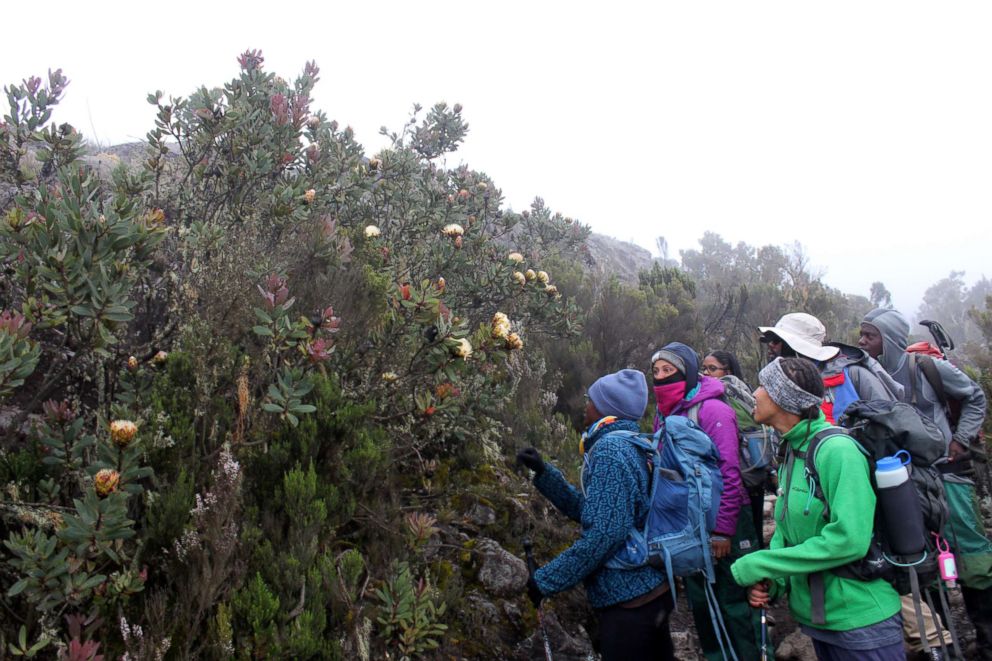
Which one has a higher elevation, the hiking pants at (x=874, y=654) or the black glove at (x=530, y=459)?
the black glove at (x=530, y=459)

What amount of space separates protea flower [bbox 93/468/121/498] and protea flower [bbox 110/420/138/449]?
0.39 ft

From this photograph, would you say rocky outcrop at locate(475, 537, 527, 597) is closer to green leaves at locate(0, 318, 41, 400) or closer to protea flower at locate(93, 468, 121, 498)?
protea flower at locate(93, 468, 121, 498)

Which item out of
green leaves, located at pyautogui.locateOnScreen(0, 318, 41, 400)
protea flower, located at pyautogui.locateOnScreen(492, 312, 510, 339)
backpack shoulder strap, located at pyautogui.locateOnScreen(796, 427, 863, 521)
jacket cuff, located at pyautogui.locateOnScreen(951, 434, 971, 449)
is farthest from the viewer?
jacket cuff, located at pyautogui.locateOnScreen(951, 434, 971, 449)

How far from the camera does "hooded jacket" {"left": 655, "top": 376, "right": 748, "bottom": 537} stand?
120 inches

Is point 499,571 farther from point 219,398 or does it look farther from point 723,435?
point 219,398

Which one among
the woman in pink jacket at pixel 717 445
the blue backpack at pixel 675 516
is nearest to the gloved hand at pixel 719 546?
the woman in pink jacket at pixel 717 445

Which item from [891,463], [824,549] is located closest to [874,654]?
[824,549]

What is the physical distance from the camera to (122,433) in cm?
202

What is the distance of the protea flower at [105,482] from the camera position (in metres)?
1.92

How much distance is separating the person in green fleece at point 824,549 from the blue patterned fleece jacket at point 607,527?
1.29 ft

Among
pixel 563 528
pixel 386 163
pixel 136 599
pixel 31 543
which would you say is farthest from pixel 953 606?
pixel 386 163

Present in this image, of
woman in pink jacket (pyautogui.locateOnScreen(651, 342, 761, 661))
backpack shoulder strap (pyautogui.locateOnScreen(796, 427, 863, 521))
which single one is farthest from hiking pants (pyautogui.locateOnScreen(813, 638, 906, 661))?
woman in pink jacket (pyautogui.locateOnScreen(651, 342, 761, 661))

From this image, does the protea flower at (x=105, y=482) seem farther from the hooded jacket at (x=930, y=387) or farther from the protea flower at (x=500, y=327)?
the hooded jacket at (x=930, y=387)

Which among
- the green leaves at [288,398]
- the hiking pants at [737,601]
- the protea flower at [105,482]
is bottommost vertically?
the hiking pants at [737,601]
